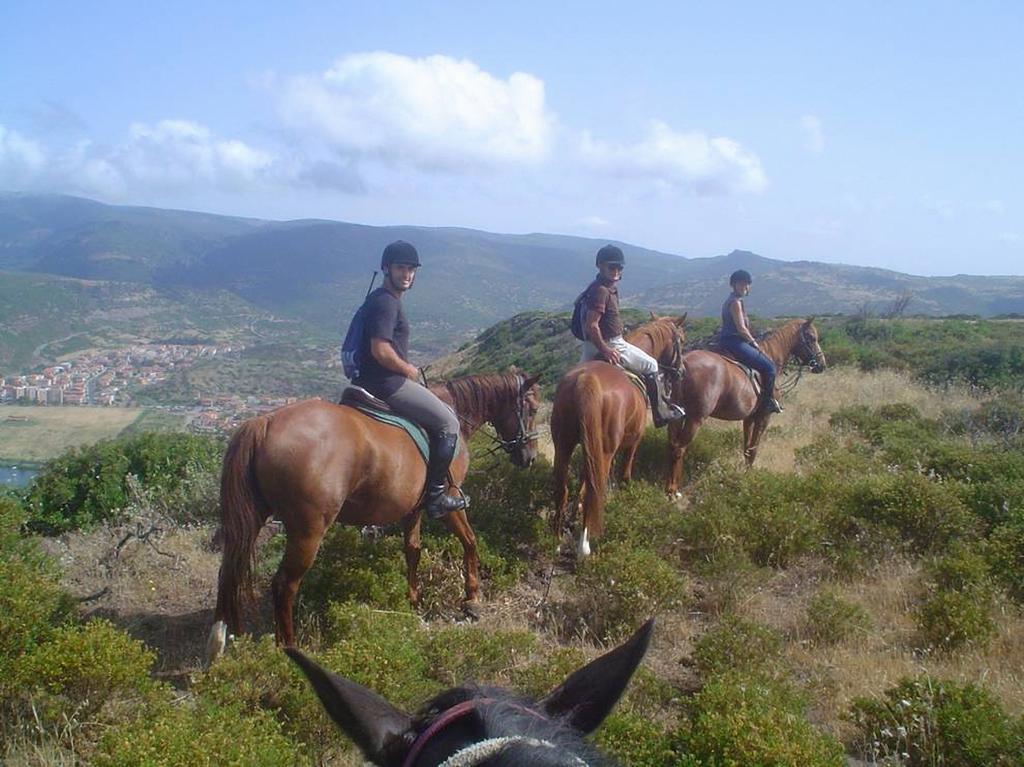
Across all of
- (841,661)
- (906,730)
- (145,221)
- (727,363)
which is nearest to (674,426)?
(727,363)

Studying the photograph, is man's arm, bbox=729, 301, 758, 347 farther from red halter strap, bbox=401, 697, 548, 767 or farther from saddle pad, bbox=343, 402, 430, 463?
red halter strap, bbox=401, 697, 548, 767

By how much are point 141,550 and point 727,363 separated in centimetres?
739

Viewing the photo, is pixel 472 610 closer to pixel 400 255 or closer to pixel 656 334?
pixel 400 255

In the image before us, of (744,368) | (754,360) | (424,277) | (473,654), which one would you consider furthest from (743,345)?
(424,277)

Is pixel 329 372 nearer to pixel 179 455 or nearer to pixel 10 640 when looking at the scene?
pixel 179 455

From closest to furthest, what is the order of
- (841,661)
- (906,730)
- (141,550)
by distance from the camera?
(906,730)
(841,661)
(141,550)

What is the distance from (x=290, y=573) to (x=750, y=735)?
10.1 ft

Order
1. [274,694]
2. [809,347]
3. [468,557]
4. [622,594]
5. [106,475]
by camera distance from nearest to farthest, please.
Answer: [274,694] → [622,594] → [468,557] → [106,475] → [809,347]

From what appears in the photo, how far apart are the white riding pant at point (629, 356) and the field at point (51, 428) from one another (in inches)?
549

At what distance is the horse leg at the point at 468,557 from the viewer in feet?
18.2

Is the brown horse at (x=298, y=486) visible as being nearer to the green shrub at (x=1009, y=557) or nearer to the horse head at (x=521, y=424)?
the horse head at (x=521, y=424)

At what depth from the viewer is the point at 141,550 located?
6.19m

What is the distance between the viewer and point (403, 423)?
529 centimetres

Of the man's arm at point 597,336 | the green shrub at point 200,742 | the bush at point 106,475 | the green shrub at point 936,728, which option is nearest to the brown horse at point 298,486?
the green shrub at point 200,742
